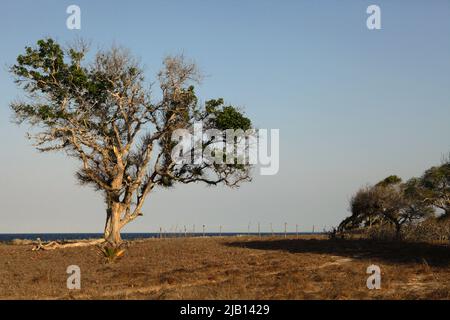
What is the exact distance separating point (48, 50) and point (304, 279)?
2798 centimetres

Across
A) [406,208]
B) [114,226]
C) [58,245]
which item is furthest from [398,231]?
[58,245]

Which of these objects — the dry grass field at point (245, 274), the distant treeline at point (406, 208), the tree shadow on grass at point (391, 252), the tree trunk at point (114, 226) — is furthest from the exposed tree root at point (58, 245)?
the distant treeline at point (406, 208)

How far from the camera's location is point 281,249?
1307 inches

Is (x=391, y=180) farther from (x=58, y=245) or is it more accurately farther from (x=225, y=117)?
(x=58, y=245)

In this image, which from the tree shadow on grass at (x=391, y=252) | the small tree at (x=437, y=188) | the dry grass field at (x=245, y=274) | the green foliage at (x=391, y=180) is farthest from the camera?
the green foliage at (x=391, y=180)

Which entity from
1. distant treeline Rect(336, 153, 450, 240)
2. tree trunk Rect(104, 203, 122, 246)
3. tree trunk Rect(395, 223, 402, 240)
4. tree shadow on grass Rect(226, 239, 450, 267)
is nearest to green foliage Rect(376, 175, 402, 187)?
distant treeline Rect(336, 153, 450, 240)

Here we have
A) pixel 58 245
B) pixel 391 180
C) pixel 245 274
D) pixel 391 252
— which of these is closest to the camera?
pixel 245 274

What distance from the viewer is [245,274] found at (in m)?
21.5

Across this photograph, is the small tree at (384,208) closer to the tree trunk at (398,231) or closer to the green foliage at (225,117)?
the tree trunk at (398,231)

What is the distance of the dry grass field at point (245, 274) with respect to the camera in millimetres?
16859

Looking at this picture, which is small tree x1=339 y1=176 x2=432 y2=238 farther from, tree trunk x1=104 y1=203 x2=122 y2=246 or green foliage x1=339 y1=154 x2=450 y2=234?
tree trunk x1=104 y1=203 x2=122 y2=246

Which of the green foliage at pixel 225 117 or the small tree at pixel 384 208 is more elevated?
the green foliage at pixel 225 117

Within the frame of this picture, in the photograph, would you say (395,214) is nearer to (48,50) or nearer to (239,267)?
(239,267)
